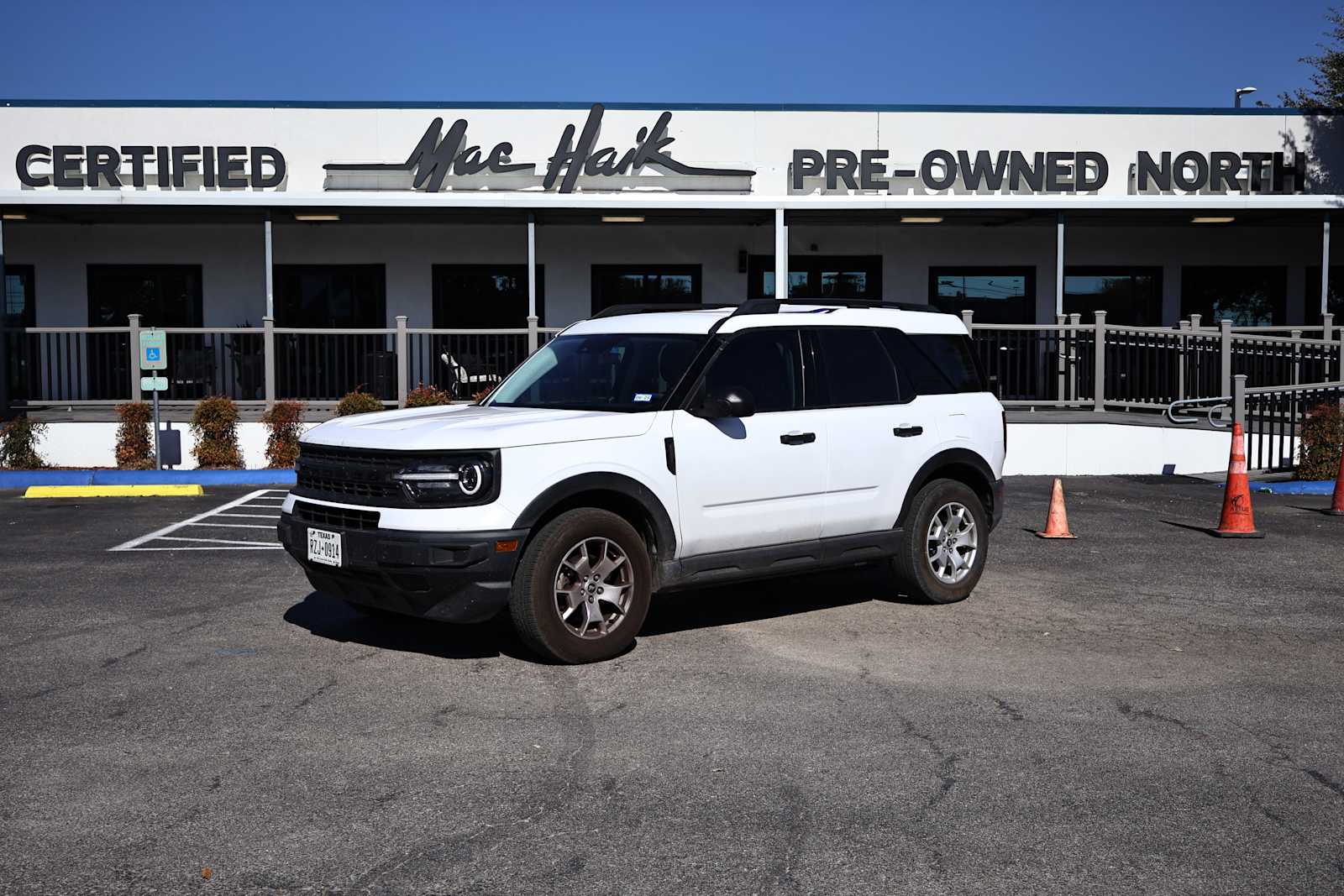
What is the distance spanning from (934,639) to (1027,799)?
2713 mm

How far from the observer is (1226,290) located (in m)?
22.6

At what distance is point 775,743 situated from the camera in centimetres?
542

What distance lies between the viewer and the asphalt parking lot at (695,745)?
4.17 metres

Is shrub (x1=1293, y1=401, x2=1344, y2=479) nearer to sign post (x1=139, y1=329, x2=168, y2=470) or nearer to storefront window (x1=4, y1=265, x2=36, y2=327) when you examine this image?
sign post (x1=139, y1=329, x2=168, y2=470)

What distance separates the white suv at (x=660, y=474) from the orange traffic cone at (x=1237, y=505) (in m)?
3.58

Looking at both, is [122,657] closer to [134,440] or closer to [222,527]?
[222,527]

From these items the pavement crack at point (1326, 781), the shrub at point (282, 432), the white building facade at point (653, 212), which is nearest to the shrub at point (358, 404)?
the shrub at point (282, 432)

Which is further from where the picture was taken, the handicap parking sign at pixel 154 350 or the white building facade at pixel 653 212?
the white building facade at pixel 653 212

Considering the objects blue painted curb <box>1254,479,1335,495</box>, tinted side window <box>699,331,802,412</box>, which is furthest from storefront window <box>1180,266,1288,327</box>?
tinted side window <box>699,331,802,412</box>

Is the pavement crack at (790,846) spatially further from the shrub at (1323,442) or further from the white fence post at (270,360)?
the white fence post at (270,360)

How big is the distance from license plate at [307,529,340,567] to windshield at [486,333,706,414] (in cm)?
151

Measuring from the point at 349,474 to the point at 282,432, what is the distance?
9826mm

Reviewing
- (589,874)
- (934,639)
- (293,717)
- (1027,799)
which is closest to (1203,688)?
(934,639)

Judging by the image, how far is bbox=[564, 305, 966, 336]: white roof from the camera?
771 cm
